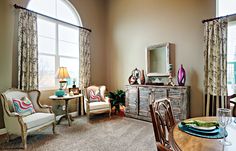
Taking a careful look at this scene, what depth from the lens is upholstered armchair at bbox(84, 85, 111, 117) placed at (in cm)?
391

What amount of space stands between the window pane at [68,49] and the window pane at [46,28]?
1.13ft

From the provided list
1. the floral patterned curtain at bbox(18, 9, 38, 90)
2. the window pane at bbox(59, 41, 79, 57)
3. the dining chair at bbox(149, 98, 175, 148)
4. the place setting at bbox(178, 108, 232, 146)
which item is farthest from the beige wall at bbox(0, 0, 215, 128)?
the place setting at bbox(178, 108, 232, 146)

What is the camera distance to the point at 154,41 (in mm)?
4297

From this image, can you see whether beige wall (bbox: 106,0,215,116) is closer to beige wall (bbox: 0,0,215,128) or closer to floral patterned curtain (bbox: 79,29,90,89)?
beige wall (bbox: 0,0,215,128)

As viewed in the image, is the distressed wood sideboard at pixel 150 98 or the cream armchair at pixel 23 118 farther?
the distressed wood sideboard at pixel 150 98

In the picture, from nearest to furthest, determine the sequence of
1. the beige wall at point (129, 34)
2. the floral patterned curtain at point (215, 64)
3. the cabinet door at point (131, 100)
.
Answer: the floral patterned curtain at point (215, 64) < the beige wall at point (129, 34) < the cabinet door at point (131, 100)

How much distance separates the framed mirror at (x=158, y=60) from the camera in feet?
13.0

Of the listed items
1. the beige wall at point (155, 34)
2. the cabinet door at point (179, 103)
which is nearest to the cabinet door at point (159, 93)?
the cabinet door at point (179, 103)

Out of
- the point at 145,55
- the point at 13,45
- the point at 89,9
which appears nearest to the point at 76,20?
the point at 89,9

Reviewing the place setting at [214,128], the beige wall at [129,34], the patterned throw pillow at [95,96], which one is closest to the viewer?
the place setting at [214,128]

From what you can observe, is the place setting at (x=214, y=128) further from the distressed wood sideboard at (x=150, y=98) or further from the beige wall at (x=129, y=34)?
the beige wall at (x=129, y=34)

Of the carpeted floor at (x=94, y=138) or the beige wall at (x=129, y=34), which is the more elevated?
the beige wall at (x=129, y=34)

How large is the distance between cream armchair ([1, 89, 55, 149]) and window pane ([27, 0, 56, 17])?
211 cm

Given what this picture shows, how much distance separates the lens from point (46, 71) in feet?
13.0
